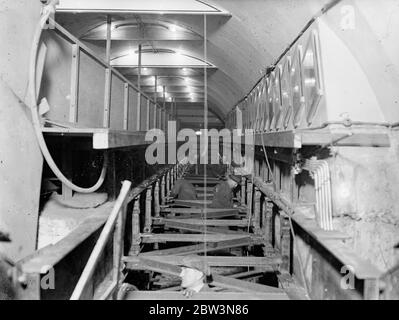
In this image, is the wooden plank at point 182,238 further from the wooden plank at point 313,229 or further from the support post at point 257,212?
the wooden plank at point 313,229

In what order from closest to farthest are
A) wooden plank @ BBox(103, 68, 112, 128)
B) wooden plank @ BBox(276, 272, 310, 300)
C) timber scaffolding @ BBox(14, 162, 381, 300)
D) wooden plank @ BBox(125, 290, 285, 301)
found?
timber scaffolding @ BBox(14, 162, 381, 300) → wooden plank @ BBox(125, 290, 285, 301) → wooden plank @ BBox(276, 272, 310, 300) → wooden plank @ BBox(103, 68, 112, 128)

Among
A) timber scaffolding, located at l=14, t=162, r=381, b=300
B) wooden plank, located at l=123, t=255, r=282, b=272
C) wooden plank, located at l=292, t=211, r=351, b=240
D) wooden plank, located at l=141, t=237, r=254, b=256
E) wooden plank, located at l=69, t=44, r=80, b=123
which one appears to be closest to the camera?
timber scaffolding, located at l=14, t=162, r=381, b=300

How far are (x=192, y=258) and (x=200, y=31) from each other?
370 cm

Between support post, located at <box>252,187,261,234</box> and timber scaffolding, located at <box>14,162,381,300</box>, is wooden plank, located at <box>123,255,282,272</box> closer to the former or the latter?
timber scaffolding, located at <box>14,162,381,300</box>

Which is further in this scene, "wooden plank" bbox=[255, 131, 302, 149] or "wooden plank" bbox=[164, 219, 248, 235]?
"wooden plank" bbox=[164, 219, 248, 235]

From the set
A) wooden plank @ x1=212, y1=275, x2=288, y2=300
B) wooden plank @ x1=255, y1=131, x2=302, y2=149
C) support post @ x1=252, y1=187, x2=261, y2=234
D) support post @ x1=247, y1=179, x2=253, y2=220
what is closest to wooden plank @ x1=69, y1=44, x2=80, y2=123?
wooden plank @ x1=255, y1=131, x2=302, y2=149

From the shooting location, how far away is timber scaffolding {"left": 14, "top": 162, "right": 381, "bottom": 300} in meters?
1.87

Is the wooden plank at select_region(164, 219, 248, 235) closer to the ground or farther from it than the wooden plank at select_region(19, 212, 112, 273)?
closer to the ground

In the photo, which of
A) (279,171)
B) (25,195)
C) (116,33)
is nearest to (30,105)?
(25,195)

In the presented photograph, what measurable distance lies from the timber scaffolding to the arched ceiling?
192cm

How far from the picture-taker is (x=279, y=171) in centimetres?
481

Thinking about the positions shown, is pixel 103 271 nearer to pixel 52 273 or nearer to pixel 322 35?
pixel 52 273

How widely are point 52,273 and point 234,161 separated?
7454mm
